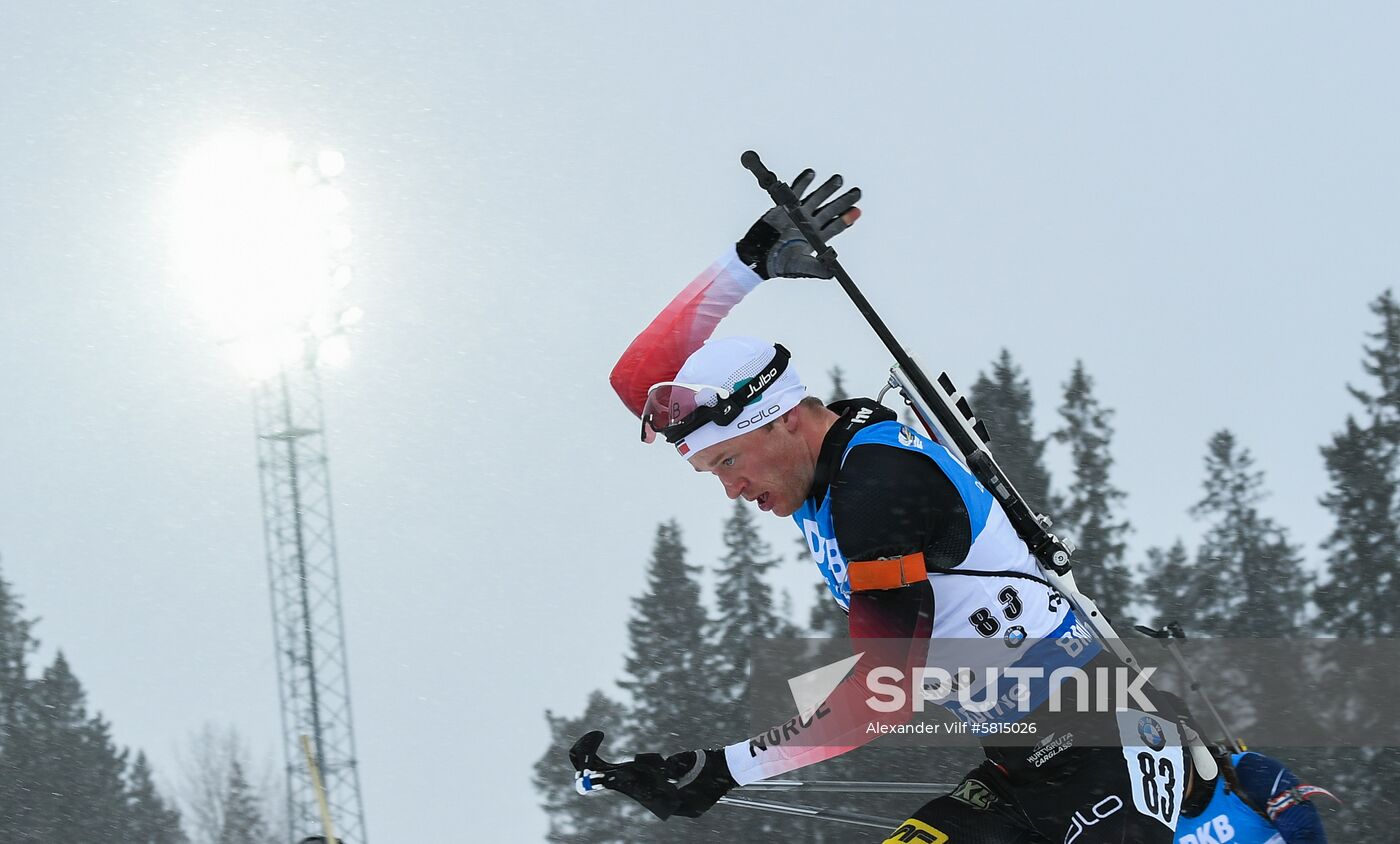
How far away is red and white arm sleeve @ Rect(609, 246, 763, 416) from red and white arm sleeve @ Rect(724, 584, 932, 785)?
4.13ft

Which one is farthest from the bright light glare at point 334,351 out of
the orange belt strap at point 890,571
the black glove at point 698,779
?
the orange belt strap at point 890,571

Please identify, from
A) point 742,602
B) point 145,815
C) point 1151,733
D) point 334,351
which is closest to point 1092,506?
point 742,602

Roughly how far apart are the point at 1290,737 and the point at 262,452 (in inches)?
704

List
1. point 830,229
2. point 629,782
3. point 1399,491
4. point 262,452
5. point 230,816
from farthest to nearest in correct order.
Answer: point 230,816, point 1399,491, point 262,452, point 830,229, point 629,782

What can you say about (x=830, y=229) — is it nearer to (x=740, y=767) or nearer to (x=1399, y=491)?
(x=740, y=767)

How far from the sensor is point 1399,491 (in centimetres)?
2552

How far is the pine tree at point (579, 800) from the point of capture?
2475cm

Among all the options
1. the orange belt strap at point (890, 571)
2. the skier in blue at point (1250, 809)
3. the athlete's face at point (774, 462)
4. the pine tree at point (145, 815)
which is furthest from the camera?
the pine tree at point (145, 815)

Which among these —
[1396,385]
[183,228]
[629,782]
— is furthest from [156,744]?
[629,782]

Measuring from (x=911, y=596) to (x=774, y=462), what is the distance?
1.86ft

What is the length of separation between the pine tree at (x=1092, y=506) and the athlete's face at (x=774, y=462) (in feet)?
66.1

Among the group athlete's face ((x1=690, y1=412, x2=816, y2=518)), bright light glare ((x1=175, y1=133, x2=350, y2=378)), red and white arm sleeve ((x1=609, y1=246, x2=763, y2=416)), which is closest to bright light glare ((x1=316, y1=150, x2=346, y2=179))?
bright light glare ((x1=175, y1=133, x2=350, y2=378))

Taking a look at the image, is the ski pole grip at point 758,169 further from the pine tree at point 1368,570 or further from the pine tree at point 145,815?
the pine tree at point 145,815

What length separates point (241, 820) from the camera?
3378cm
